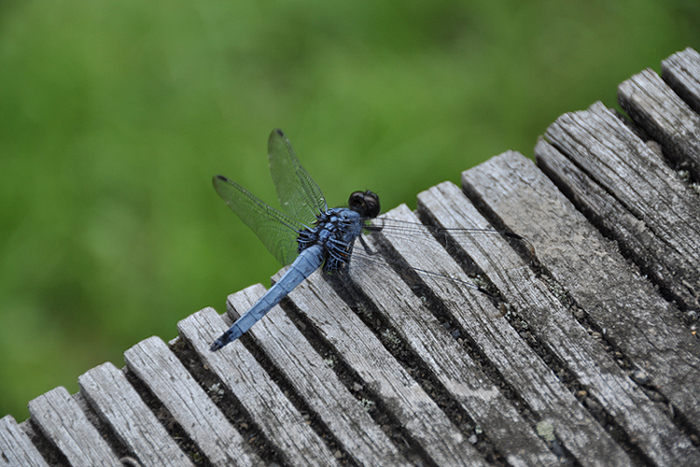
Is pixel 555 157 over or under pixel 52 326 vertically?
under

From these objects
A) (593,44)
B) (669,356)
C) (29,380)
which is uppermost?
(29,380)

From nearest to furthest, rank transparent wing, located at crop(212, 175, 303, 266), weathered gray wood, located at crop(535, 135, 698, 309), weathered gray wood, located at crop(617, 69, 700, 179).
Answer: weathered gray wood, located at crop(535, 135, 698, 309), weathered gray wood, located at crop(617, 69, 700, 179), transparent wing, located at crop(212, 175, 303, 266)

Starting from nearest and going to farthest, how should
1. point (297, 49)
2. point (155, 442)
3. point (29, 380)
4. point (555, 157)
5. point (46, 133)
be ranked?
point (155, 442) → point (555, 157) → point (29, 380) → point (46, 133) → point (297, 49)

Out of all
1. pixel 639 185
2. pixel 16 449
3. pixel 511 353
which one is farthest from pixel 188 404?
pixel 639 185

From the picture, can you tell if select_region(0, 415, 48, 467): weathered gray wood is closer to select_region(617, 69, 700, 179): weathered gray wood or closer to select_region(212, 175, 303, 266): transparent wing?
select_region(212, 175, 303, 266): transparent wing

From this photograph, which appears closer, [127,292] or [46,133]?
[127,292]

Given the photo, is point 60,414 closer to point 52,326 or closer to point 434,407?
point 434,407

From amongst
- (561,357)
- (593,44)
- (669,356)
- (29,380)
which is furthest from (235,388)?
(593,44)

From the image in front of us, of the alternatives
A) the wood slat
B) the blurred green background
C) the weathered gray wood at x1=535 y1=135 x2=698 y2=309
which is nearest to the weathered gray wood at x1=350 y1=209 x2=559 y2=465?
the wood slat
